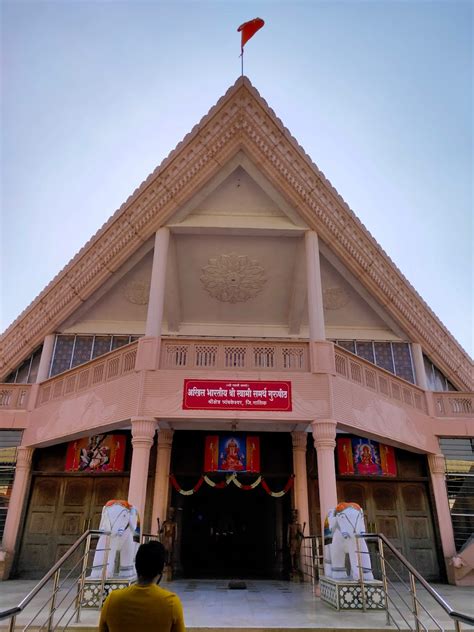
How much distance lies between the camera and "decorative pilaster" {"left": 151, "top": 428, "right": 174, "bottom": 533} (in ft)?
33.7

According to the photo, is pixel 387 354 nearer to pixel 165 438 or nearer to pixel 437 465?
pixel 437 465

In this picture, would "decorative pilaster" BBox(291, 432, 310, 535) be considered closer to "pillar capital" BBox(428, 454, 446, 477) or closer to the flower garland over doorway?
the flower garland over doorway

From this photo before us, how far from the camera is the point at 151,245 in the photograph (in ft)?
37.1

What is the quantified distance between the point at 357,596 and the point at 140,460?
4320 millimetres

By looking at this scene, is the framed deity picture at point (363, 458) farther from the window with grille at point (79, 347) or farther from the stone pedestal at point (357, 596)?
the window with grille at point (79, 347)

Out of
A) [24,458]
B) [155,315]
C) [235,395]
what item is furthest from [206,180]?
[24,458]

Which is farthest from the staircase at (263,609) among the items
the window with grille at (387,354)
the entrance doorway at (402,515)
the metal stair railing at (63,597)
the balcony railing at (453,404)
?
the window with grille at (387,354)

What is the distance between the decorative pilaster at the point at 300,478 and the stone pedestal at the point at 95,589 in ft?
17.4

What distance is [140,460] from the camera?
827 centimetres

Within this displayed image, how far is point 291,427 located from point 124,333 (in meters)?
5.93

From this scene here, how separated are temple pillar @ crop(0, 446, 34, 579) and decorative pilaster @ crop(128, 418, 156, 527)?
461 centimetres

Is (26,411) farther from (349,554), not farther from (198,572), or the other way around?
(349,554)

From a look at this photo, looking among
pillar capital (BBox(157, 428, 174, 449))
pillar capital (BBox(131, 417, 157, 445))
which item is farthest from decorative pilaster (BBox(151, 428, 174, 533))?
pillar capital (BBox(131, 417, 157, 445))

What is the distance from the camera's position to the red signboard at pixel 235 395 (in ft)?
28.2
